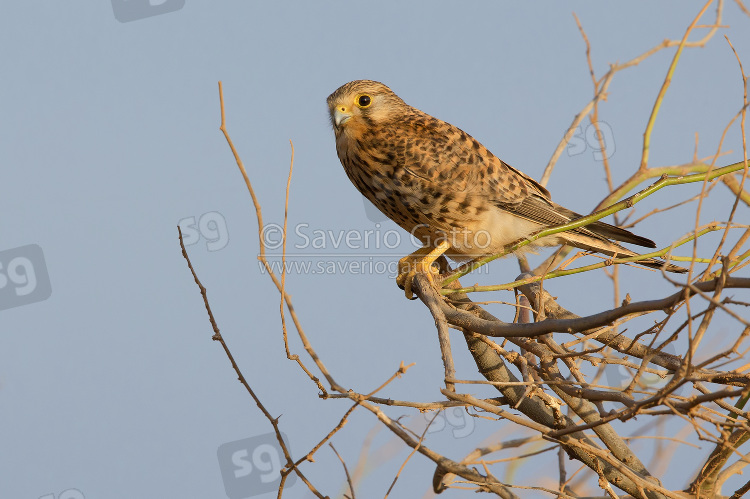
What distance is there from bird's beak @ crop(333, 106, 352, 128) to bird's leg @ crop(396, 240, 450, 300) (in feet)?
2.07

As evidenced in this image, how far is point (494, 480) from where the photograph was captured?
6.02 ft

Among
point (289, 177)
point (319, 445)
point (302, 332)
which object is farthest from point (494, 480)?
point (289, 177)

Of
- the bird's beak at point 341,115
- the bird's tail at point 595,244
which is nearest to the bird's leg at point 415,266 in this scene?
the bird's tail at point 595,244

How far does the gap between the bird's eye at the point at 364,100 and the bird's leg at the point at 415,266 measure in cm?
68

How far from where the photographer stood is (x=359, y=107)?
3.17m

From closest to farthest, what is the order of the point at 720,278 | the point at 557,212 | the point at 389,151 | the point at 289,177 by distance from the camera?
the point at 720,278 → the point at 289,177 → the point at 389,151 → the point at 557,212

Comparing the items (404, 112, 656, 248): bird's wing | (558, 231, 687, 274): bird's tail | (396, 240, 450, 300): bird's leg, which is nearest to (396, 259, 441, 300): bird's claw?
(396, 240, 450, 300): bird's leg

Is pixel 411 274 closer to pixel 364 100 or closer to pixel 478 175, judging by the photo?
pixel 478 175

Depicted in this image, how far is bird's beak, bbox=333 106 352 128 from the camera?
10.2ft

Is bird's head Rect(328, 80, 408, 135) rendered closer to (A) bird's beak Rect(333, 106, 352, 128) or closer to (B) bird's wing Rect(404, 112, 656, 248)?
(A) bird's beak Rect(333, 106, 352, 128)

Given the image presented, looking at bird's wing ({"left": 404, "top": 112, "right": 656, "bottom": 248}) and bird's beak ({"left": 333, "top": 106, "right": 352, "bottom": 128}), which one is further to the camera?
bird's beak ({"left": 333, "top": 106, "right": 352, "bottom": 128})

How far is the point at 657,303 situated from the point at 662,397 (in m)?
0.17

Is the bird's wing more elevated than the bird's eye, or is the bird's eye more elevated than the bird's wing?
the bird's eye

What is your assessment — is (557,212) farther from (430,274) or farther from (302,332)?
(302,332)
